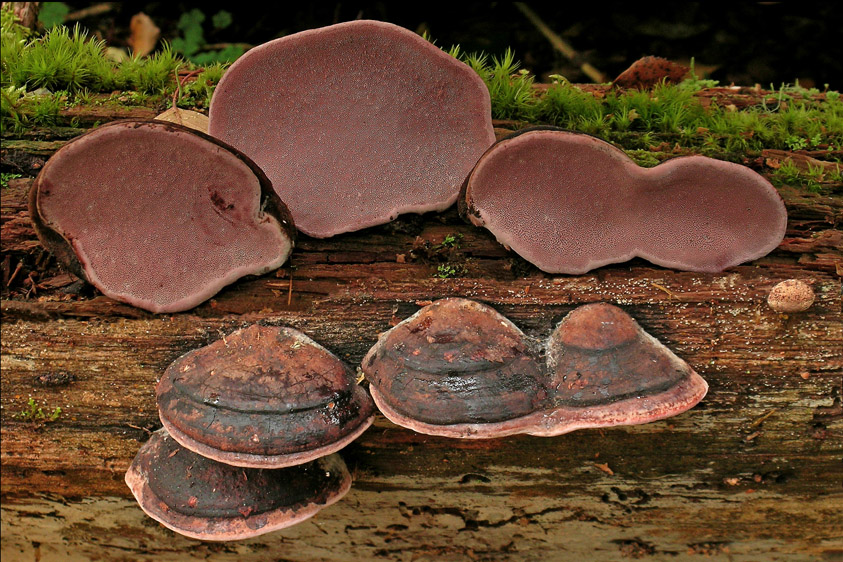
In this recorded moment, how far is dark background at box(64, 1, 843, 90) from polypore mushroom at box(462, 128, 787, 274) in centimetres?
330

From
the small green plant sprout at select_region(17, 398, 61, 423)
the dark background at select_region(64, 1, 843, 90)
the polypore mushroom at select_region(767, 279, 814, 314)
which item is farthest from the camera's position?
the dark background at select_region(64, 1, 843, 90)

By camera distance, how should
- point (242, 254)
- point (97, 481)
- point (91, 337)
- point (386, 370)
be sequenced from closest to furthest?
point (386, 370) → point (242, 254) → point (91, 337) → point (97, 481)

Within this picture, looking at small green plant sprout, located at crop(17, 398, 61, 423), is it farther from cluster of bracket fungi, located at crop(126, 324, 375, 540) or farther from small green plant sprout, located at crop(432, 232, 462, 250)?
small green plant sprout, located at crop(432, 232, 462, 250)

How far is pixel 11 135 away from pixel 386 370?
2.01 meters

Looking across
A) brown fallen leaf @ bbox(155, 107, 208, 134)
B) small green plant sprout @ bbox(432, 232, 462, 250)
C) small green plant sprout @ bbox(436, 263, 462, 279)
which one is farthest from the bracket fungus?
brown fallen leaf @ bbox(155, 107, 208, 134)

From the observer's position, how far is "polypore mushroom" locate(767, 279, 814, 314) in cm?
249

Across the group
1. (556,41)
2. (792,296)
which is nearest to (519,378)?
(792,296)

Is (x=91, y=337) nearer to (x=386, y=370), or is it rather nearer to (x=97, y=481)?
(x=97, y=481)

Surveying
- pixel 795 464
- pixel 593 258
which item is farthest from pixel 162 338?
pixel 795 464

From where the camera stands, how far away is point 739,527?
3.02 m

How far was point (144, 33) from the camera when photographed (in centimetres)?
556

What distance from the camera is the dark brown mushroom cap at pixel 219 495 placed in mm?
2342

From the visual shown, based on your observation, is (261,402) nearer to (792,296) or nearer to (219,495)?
(219,495)

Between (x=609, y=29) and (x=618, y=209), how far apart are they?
12.3ft
